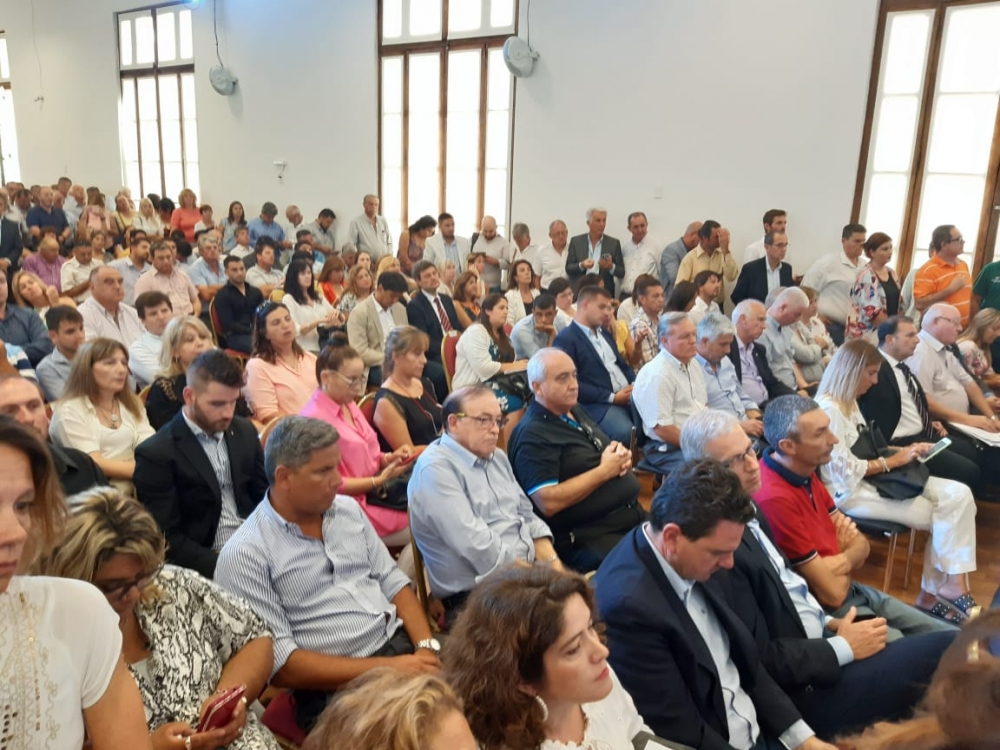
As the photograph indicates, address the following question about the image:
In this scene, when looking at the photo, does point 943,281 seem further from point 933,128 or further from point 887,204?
point 933,128

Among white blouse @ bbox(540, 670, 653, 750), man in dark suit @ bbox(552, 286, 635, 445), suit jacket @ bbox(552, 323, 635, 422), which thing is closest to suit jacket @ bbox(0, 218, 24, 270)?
man in dark suit @ bbox(552, 286, 635, 445)

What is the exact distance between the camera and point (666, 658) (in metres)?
1.73

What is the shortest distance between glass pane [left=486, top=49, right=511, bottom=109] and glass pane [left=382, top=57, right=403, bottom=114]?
→ 1375 millimetres

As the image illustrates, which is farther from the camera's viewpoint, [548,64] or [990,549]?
[548,64]

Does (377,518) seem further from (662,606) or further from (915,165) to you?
(915,165)

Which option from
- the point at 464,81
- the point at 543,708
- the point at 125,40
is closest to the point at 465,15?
the point at 464,81

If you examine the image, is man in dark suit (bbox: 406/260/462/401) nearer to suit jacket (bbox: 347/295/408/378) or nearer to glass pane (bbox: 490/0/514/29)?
suit jacket (bbox: 347/295/408/378)

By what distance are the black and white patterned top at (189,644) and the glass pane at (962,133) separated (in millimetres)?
6810

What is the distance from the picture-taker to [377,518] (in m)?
2.84

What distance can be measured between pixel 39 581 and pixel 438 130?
29.1ft

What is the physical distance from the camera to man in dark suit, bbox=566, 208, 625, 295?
25.0 ft

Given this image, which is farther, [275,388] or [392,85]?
[392,85]

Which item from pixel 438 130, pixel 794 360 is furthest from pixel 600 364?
pixel 438 130

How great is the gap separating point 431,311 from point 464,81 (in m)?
4.59
